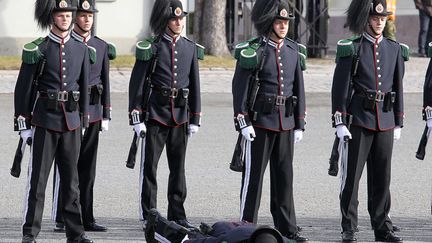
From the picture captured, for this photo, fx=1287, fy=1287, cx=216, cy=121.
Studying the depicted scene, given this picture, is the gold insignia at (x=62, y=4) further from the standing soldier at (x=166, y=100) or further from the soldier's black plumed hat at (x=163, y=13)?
the soldier's black plumed hat at (x=163, y=13)

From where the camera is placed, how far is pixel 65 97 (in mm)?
9617

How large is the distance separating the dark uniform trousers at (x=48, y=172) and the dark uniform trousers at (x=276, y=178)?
1.32 metres

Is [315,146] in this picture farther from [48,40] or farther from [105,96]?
[48,40]

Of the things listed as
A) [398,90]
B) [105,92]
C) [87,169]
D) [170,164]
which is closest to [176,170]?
[170,164]

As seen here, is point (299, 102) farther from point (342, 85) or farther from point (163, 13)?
point (163, 13)

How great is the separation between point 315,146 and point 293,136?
5.01 meters

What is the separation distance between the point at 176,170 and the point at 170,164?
0.25ft

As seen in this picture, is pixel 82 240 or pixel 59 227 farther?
pixel 59 227

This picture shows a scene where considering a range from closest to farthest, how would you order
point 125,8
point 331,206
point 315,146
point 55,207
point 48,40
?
point 48,40 → point 55,207 → point 331,206 → point 315,146 → point 125,8

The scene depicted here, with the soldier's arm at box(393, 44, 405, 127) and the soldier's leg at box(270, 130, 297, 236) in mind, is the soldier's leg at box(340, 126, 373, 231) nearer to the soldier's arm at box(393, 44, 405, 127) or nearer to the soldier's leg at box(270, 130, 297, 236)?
the soldier's arm at box(393, 44, 405, 127)

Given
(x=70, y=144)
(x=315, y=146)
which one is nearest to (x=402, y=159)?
(x=315, y=146)

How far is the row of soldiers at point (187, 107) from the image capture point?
9586mm

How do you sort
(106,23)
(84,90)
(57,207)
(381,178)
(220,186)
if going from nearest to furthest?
(84,90), (381,178), (57,207), (220,186), (106,23)

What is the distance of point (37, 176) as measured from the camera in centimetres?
959
